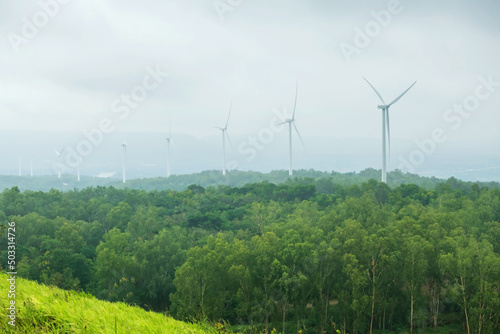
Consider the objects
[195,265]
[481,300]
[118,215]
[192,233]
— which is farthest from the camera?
[118,215]

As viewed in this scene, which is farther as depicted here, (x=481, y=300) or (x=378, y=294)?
(x=378, y=294)

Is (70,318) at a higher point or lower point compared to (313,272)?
higher

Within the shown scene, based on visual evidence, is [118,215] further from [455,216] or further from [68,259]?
[455,216]

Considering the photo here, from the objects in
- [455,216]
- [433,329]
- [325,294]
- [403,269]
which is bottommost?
[433,329]

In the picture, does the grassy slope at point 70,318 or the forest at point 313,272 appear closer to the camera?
the grassy slope at point 70,318

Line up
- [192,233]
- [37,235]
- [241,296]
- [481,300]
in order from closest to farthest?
1. [481,300]
2. [241,296]
3. [37,235]
4. [192,233]

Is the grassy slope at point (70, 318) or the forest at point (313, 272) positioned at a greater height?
the grassy slope at point (70, 318)

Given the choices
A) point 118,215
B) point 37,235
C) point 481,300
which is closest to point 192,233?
Result: point 118,215

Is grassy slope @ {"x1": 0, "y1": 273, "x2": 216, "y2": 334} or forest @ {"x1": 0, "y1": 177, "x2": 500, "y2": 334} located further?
forest @ {"x1": 0, "y1": 177, "x2": 500, "y2": 334}

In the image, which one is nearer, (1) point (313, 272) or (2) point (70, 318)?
(2) point (70, 318)

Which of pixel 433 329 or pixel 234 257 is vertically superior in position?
pixel 234 257

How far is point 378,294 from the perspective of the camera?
39.0 m

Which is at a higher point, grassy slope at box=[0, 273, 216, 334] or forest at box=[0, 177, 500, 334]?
grassy slope at box=[0, 273, 216, 334]

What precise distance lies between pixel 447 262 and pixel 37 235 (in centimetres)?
4919
